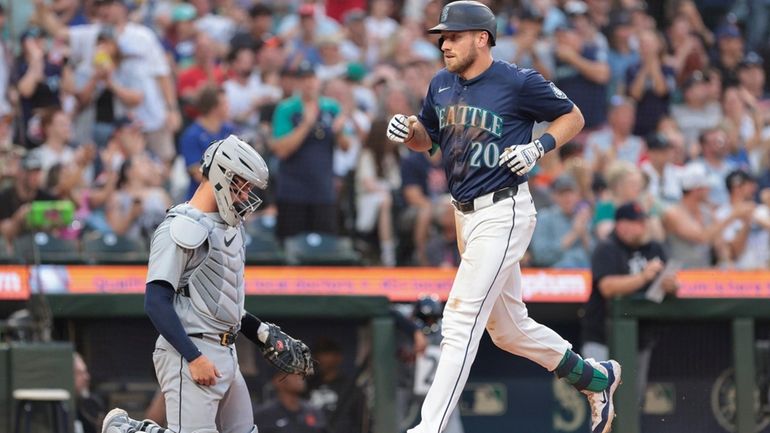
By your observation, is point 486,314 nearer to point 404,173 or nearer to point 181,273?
point 181,273

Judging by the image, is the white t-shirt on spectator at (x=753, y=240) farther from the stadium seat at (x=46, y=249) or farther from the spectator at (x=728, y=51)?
the stadium seat at (x=46, y=249)

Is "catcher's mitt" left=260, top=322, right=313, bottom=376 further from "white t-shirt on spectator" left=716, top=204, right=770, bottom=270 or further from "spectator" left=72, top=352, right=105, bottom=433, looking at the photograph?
"white t-shirt on spectator" left=716, top=204, right=770, bottom=270

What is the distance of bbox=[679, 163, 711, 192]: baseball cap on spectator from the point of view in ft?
39.5

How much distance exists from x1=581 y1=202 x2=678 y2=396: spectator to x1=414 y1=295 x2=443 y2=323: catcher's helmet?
1.02m

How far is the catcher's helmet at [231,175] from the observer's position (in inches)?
232

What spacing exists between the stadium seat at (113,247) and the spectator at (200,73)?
2.31 metres

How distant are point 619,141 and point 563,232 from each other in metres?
2.33

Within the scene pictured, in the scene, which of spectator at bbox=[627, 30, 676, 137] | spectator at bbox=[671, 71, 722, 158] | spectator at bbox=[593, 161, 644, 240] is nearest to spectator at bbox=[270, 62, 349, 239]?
spectator at bbox=[593, 161, 644, 240]

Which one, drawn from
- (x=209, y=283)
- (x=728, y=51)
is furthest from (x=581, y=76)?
(x=209, y=283)

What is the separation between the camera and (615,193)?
11055 millimetres

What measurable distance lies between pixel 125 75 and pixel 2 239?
114 inches

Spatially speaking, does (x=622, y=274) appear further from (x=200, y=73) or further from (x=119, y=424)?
(x=200, y=73)

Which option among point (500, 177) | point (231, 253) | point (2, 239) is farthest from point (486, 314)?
point (2, 239)

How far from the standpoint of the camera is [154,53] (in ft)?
41.3
